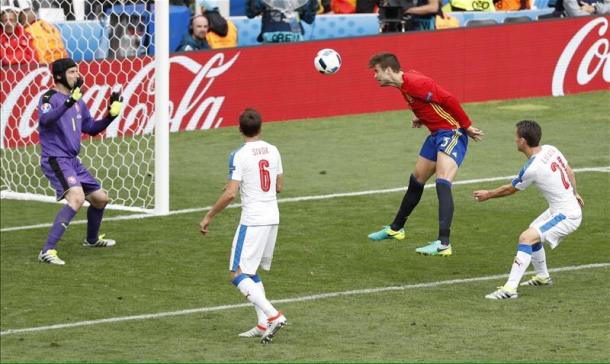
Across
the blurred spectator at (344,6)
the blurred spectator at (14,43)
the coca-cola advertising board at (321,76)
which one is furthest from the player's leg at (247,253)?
the blurred spectator at (344,6)

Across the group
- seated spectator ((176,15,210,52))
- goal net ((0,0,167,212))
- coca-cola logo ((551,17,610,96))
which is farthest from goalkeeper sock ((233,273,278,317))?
coca-cola logo ((551,17,610,96))

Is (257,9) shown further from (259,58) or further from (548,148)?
(548,148)

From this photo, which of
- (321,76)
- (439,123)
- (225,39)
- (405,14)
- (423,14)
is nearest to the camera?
(439,123)

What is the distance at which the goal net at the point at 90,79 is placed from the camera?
20109 millimetres

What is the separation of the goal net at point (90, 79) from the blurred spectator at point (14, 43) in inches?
0.5

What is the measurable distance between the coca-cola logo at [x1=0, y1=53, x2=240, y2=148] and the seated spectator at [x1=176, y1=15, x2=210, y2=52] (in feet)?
2.26

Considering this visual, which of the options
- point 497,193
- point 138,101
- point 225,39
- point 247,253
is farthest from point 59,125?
point 225,39

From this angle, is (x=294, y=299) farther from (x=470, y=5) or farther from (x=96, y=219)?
(x=470, y=5)

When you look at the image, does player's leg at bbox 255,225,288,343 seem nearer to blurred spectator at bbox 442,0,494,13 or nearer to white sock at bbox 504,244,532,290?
white sock at bbox 504,244,532,290

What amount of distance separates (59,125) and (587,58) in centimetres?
1222

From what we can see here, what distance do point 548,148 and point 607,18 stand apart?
12528 millimetres

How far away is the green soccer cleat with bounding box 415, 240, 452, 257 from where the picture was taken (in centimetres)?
1473

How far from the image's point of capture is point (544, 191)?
1361 cm

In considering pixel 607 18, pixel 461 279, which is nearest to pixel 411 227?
pixel 461 279
